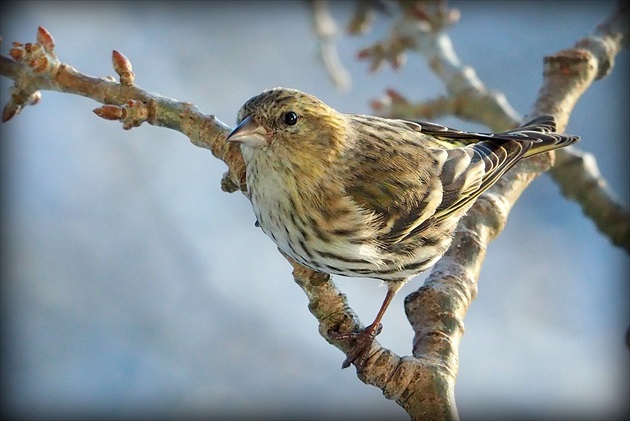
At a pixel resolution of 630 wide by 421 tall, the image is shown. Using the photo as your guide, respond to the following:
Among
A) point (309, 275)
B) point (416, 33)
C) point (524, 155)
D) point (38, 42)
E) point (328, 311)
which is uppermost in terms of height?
point (416, 33)

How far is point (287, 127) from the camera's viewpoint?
6.02ft

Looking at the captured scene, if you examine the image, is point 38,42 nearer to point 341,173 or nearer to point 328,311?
point 341,173

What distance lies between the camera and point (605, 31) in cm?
257

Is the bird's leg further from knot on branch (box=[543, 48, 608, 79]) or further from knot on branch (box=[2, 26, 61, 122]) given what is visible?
knot on branch (box=[543, 48, 608, 79])

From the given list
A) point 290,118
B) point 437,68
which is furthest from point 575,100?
point 290,118

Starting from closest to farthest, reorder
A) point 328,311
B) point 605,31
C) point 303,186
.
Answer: point 328,311
point 303,186
point 605,31

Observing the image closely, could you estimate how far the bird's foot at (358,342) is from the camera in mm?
1668

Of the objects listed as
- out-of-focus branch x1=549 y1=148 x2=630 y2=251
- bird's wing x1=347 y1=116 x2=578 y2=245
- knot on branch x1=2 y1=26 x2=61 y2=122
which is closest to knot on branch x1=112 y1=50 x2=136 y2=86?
knot on branch x1=2 y1=26 x2=61 y2=122

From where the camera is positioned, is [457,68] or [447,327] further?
[457,68]

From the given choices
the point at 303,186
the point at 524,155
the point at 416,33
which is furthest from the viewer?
the point at 416,33

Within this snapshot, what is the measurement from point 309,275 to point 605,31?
4.66 ft

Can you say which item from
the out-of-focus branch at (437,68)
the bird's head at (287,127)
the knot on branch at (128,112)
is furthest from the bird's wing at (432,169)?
the knot on branch at (128,112)

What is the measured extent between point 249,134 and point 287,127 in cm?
12

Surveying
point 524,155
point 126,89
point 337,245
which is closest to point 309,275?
point 337,245
